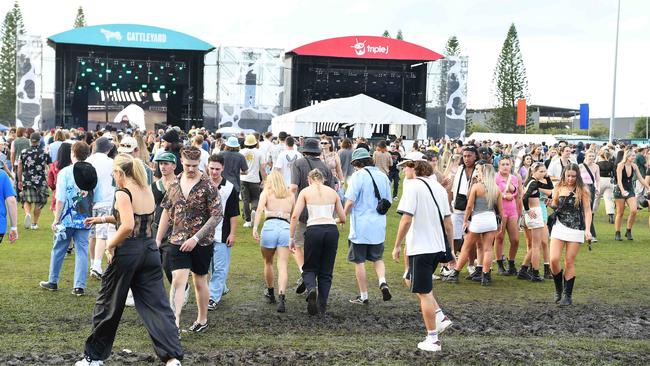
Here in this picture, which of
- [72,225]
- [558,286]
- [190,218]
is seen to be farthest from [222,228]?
[558,286]

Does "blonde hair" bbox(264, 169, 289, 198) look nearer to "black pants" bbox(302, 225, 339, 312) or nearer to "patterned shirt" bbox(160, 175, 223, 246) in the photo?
"black pants" bbox(302, 225, 339, 312)

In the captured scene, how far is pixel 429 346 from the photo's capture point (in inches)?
280

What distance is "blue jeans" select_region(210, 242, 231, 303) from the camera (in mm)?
8648

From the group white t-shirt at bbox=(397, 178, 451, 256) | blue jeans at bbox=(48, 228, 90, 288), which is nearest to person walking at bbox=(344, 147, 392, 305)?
white t-shirt at bbox=(397, 178, 451, 256)

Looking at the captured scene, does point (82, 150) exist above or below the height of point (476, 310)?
above

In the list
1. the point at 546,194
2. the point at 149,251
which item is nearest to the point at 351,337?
the point at 149,251

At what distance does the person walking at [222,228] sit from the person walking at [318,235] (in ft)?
2.52

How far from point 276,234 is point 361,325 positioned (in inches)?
55.3

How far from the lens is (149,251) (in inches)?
247

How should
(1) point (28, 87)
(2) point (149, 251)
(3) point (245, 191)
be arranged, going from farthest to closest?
(1) point (28, 87) < (3) point (245, 191) < (2) point (149, 251)

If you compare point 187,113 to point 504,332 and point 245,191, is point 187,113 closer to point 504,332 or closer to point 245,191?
point 245,191

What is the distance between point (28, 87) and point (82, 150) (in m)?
34.6

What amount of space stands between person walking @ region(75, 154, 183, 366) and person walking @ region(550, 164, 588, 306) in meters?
4.85

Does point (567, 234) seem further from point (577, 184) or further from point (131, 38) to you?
point (131, 38)
